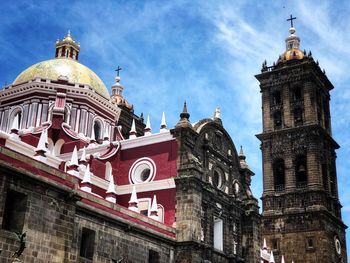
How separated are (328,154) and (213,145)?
23.5m

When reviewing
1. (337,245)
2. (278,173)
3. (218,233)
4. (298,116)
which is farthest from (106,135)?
(337,245)

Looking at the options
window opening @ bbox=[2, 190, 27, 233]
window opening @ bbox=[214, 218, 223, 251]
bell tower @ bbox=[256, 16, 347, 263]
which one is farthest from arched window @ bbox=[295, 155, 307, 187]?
window opening @ bbox=[2, 190, 27, 233]

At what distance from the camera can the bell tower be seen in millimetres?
52031

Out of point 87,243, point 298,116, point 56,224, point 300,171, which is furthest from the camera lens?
point 298,116

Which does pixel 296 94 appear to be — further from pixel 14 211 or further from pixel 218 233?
pixel 14 211

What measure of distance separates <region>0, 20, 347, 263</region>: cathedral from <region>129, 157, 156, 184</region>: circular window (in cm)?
6

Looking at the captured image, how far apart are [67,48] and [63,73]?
4.38 meters

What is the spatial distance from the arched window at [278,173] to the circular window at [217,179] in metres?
19.6

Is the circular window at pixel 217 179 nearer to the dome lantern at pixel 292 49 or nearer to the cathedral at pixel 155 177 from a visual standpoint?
the cathedral at pixel 155 177

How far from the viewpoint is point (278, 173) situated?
56.6 metres

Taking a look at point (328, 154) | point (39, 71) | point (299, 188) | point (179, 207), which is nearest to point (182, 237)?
point (179, 207)

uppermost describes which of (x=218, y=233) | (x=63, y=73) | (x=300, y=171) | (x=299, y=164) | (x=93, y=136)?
(x=63, y=73)

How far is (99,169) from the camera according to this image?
34938 mm

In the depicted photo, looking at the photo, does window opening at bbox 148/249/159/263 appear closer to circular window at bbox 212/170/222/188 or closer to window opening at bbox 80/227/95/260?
window opening at bbox 80/227/95/260
